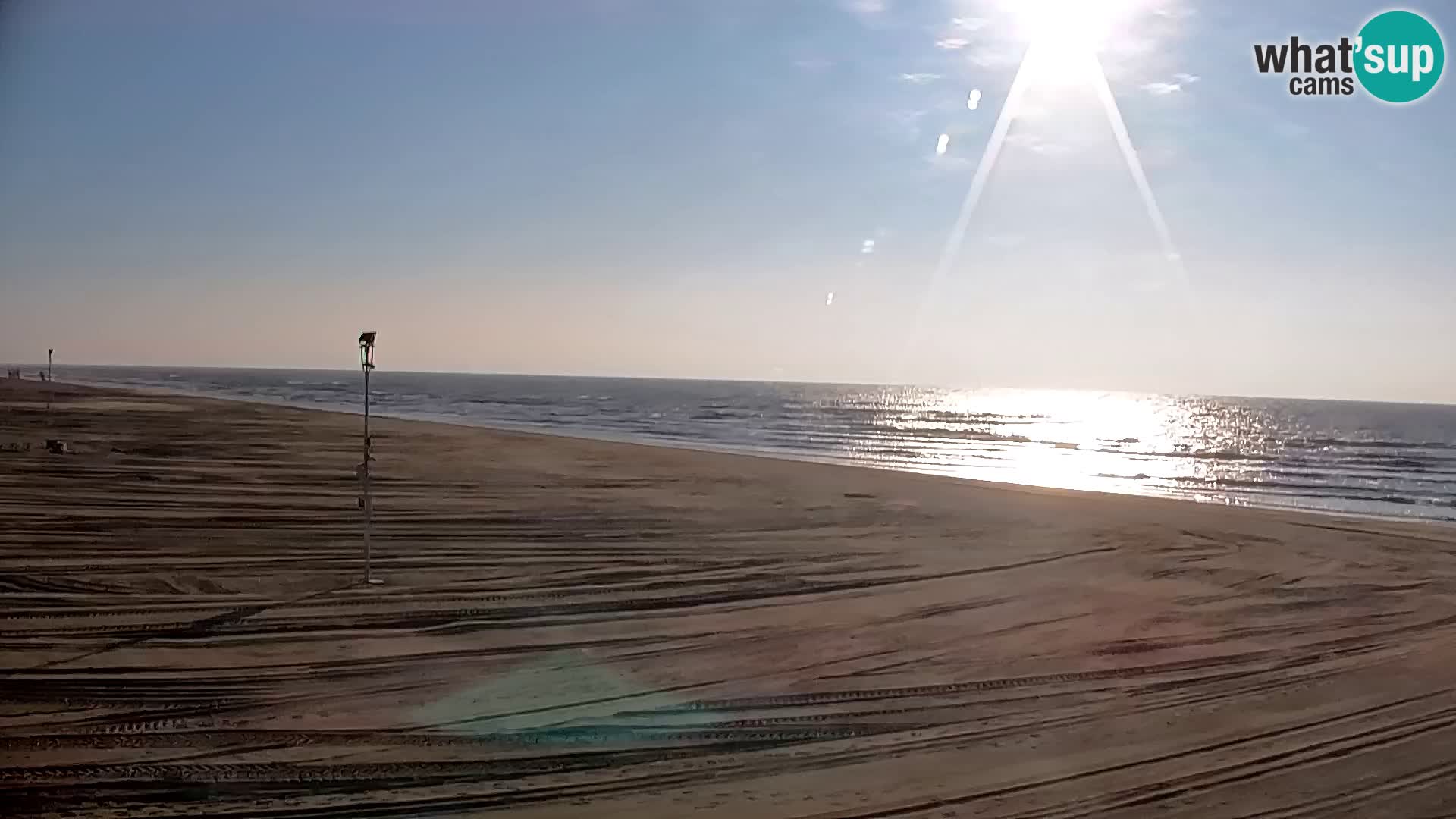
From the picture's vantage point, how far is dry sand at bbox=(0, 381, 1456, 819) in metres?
4.96

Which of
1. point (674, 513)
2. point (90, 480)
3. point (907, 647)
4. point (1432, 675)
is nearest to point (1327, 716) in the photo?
point (1432, 675)

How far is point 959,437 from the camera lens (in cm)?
4578

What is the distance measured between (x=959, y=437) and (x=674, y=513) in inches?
1321

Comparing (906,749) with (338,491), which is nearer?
(906,749)

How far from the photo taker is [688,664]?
7.01 m

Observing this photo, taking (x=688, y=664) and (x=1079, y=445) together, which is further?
(x=1079, y=445)

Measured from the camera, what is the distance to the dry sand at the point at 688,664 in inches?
195

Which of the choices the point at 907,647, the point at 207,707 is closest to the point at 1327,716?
the point at 907,647

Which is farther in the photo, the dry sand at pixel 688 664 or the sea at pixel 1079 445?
the sea at pixel 1079 445

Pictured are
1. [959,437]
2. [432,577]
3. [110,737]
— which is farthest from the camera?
[959,437]

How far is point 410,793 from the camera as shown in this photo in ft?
15.6

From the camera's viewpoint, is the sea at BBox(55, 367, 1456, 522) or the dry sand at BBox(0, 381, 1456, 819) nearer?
the dry sand at BBox(0, 381, 1456, 819)

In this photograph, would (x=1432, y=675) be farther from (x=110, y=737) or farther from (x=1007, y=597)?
(x=110, y=737)

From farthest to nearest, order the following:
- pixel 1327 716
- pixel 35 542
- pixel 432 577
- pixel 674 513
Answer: pixel 674 513 < pixel 35 542 < pixel 432 577 < pixel 1327 716
